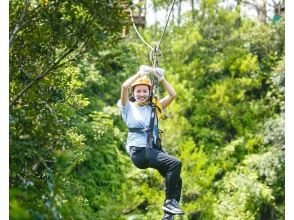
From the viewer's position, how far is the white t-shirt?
15.6ft

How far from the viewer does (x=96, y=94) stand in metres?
14.4

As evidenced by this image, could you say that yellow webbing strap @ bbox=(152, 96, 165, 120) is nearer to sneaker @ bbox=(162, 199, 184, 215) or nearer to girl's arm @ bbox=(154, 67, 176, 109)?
girl's arm @ bbox=(154, 67, 176, 109)

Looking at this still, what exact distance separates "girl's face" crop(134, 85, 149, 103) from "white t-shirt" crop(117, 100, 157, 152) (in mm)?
69

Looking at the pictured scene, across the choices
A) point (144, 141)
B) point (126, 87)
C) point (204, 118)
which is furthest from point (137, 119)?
point (204, 118)

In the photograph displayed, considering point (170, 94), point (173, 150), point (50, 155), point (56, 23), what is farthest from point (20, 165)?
point (173, 150)

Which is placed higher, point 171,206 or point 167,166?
point 167,166

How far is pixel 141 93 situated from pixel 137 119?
0.68ft

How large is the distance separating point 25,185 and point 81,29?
4.25 feet

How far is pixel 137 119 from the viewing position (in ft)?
15.6

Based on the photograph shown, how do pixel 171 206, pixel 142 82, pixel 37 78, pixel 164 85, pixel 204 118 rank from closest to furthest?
1. pixel 37 78
2. pixel 171 206
3. pixel 142 82
4. pixel 164 85
5. pixel 204 118

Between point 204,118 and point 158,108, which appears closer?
point 158,108

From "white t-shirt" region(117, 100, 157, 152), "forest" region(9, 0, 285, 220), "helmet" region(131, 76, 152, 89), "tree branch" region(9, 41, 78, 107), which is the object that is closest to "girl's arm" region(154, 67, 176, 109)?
"helmet" region(131, 76, 152, 89)

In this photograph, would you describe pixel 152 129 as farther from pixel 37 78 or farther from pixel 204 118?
pixel 204 118

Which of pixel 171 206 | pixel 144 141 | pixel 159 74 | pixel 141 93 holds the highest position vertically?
pixel 159 74
